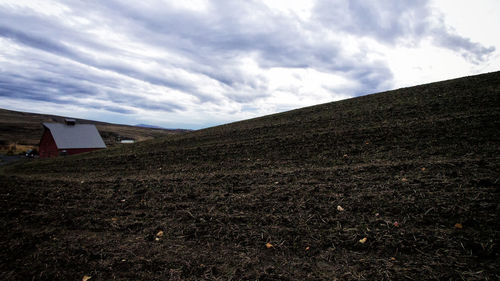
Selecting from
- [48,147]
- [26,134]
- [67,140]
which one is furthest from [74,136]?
[26,134]

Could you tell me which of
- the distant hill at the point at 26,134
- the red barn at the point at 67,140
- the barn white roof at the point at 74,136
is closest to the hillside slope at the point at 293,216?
the red barn at the point at 67,140

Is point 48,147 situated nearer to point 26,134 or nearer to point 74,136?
point 74,136

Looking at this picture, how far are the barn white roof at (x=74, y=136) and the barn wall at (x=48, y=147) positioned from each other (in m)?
0.73

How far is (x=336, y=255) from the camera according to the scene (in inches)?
124

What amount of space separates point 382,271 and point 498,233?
170 centimetres

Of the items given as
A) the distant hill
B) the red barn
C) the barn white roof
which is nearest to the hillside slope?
the red barn

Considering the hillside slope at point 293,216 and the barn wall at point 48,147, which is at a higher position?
the hillside slope at point 293,216

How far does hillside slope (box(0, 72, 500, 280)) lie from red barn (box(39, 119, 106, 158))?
24.0 metres

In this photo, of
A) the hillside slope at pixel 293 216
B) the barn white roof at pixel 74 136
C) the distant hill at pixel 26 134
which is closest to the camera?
the hillside slope at pixel 293 216

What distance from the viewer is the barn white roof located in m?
28.6

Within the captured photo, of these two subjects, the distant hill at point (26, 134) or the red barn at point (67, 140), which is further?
the distant hill at point (26, 134)

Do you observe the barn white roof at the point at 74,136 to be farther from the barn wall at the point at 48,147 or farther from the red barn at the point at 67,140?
the barn wall at the point at 48,147

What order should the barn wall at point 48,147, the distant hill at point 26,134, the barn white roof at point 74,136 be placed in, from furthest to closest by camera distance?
the distant hill at point 26,134, the barn white roof at point 74,136, the barn wall at point 48,147

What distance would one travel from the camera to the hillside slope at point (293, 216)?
9.88ft
